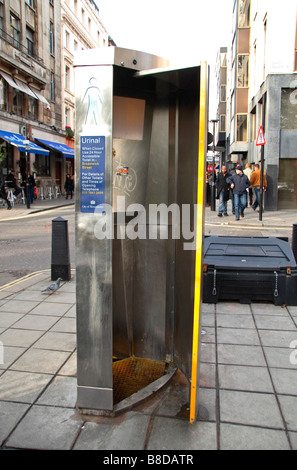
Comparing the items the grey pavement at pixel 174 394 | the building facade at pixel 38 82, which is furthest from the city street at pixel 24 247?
the building facade at pixel 38 82

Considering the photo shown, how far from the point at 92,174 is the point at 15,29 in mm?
28594

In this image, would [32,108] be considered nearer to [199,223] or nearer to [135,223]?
[135,223]

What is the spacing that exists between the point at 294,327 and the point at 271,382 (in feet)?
4.38

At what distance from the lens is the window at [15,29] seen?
84.7 ft

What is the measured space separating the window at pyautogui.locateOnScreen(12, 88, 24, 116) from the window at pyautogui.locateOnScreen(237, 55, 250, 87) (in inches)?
588

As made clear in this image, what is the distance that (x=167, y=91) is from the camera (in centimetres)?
302

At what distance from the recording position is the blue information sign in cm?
258

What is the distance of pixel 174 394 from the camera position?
3061mm

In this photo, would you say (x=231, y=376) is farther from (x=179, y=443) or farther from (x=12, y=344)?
(x=12, y=344)

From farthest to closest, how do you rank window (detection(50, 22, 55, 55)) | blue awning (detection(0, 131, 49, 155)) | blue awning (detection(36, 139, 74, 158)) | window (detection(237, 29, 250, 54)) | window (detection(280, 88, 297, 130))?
window (detection(50, 22, 55, 55)) < blue awning (detection(36, 139, 74, 158)) < window (detection(237, 29, 250, 54)) < blue awning (detection(0, 131, 49, 155)) < window (detection(280, 88, 297, 130))

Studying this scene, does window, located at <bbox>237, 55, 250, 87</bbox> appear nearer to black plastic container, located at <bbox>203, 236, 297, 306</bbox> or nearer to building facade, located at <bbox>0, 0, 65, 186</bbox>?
building facade, located at <bbox>0, 0, 65, 186</bbox>

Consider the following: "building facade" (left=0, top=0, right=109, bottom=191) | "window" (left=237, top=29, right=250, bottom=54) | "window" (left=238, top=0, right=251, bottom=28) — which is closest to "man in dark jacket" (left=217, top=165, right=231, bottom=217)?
"building facade" (left=0, top=0, right=109, bottom=191)

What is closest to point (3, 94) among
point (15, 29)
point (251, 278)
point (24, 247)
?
point (15, 29)

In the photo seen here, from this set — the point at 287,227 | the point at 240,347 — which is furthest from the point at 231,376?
the point at 287,227
